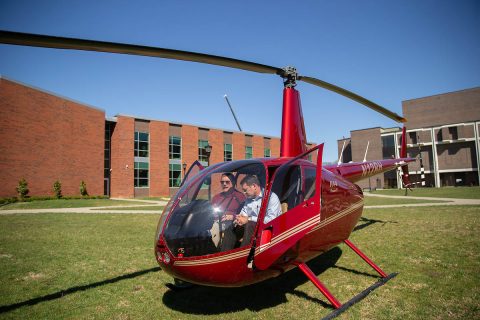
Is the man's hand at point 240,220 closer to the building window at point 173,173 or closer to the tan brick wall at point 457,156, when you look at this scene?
the building window at point 173,173

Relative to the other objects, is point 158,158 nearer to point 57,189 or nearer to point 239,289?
point 57,189

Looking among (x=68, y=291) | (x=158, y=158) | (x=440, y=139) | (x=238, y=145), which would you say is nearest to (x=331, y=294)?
(x=68, y=291)

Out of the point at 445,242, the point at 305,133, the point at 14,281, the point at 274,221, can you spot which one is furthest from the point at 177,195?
the point at 445,242

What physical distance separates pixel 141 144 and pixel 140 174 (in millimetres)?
3997

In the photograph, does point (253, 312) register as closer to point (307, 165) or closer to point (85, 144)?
point (307, 165)

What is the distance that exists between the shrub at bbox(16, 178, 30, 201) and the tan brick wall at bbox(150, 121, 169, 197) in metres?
14.9

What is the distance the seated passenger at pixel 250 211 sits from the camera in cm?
382

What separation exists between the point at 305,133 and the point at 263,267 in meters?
3.39

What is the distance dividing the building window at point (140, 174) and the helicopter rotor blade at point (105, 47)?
37569 millimetres

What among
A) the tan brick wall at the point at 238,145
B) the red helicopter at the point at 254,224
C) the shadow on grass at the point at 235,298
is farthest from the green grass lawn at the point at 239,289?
the tan brick wall at the point at 238,145

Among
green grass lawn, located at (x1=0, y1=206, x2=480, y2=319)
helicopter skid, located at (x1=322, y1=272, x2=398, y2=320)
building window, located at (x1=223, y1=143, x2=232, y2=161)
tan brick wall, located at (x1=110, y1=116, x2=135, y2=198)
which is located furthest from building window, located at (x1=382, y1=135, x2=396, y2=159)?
helicopter skid, located at (x1=322, y1=272, x2=398, y2=320)

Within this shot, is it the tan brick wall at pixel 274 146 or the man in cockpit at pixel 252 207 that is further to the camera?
the tan brick wall at pixel 274 146

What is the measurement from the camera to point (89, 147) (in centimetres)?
3459

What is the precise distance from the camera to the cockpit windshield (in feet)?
12.4
